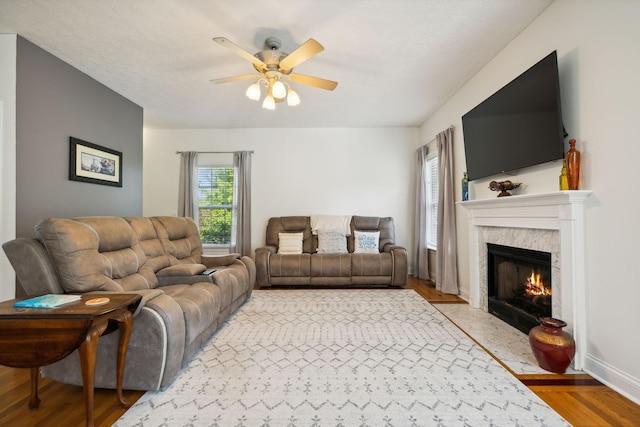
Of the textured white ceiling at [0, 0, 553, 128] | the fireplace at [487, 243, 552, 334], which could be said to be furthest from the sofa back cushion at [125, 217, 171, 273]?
the fireplace at [487, 243, 552, 334]

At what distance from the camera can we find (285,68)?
248 cm

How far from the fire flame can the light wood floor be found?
69 cm

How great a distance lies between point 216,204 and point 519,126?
185 inches

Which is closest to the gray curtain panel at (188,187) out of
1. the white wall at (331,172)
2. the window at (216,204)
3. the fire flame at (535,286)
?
the window at (216,204)

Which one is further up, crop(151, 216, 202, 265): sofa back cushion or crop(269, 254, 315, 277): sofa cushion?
crop(151, 216, 202, 265): sofa back cushion

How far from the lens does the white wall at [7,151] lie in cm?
254

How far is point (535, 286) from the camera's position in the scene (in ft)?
8.40

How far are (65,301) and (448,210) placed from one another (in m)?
3.90

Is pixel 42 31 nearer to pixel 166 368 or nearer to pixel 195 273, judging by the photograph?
pixel 195 273

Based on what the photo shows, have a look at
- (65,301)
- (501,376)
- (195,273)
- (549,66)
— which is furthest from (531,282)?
(65,301)

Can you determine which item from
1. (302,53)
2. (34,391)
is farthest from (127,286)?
(302,53)

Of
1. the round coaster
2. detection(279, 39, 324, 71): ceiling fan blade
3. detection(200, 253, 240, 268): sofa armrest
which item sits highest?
detection(279, 39, 324, 71): ceiling fan blade

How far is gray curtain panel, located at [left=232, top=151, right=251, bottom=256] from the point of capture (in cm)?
521

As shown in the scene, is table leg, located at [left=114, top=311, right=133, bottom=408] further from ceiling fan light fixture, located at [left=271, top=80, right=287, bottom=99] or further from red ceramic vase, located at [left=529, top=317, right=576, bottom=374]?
red ceramic vase, located at [left=529, top=317, right=576, bottom=374]
